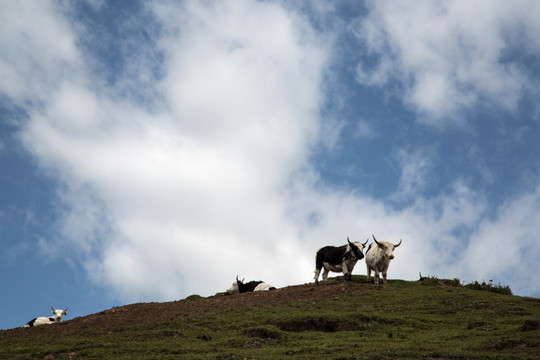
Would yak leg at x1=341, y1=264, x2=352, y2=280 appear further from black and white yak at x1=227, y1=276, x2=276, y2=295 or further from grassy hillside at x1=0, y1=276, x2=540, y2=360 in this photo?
black and white yak at x1=227, y1=276, x2=276, y2=295

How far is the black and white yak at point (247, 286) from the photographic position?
124ft

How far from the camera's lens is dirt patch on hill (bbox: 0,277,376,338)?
25573 mm

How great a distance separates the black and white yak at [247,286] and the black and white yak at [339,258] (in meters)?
4.33

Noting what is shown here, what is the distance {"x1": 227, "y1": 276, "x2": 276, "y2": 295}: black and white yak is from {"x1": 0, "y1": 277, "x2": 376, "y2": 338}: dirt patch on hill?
4.35 meters

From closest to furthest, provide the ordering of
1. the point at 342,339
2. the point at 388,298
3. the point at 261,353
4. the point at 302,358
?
the point at 302,358 → the point at 261,353 → the point at 342,339 → the point at 388,298

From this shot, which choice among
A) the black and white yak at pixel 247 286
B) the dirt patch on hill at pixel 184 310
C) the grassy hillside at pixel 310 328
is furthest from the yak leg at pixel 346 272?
the black and white yak at pixel 247 286

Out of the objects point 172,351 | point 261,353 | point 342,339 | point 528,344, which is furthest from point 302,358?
point 528,344

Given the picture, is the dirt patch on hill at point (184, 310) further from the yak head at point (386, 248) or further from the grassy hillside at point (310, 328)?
the yak head at point (386, 248)

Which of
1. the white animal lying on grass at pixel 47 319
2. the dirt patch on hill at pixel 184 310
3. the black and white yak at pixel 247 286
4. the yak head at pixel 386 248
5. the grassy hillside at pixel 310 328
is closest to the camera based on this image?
the grassy hillside at pixel 310 328

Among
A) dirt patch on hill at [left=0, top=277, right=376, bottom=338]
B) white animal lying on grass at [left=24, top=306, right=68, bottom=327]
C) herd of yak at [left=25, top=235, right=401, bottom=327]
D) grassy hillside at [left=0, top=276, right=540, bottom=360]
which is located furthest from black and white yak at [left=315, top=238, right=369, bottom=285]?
white animal lying on grass at [left=24, top=306, right=68, bottom=327]

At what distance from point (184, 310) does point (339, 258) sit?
10.4 m

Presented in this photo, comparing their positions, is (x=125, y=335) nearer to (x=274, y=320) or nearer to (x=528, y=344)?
(x=274, y=320)

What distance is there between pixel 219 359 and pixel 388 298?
42.5ft

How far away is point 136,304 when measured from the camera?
1251 inches
